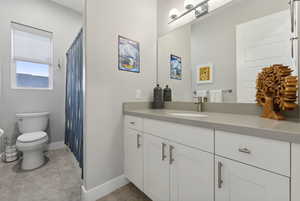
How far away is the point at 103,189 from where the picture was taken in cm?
131

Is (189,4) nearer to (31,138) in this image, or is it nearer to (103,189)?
(103,189)

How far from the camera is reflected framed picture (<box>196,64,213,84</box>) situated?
1334 millimetres

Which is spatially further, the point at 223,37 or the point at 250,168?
the point at 223,37

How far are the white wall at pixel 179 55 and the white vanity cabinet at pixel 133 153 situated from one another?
2.25 feet

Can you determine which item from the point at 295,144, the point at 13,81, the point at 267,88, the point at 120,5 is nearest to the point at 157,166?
the point at 295,144

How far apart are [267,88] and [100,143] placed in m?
1.47

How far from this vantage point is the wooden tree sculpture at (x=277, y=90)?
778 millimetres

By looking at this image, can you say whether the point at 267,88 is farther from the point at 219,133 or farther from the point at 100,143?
the point at 100,143

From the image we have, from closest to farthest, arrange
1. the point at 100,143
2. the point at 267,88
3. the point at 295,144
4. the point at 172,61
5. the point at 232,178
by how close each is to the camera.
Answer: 1. the point at 295,144
2. the point at 232,178
3. the point at 267,88
4. the point at 100,143
5. the point at 172,61

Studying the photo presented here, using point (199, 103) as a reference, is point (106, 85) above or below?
above

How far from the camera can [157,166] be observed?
1.07m

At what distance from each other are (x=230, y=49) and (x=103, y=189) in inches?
72.5

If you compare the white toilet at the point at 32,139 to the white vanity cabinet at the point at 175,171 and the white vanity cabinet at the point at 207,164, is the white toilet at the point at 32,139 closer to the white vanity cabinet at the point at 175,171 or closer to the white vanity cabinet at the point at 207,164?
the white vanity cabinet at the point at 207,164

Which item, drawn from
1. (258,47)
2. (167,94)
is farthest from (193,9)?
(167,94)
